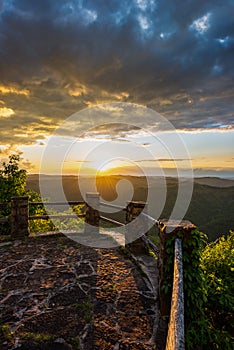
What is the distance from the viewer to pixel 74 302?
395cm

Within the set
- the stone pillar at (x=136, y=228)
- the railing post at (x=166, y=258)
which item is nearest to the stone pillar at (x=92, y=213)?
the stone pillar at (x=136, y=228)

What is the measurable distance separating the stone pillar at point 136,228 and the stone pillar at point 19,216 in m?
3.71

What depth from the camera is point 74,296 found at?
4152mm

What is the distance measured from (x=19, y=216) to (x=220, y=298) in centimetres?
632

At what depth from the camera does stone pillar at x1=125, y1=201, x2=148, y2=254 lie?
583 cm

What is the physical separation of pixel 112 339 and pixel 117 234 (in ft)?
16.7

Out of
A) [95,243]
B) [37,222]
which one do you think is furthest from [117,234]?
[37,222]

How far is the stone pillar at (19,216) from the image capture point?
748cm

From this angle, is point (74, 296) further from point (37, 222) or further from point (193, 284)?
point (37, 222)

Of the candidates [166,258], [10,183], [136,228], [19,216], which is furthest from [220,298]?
[10,183]

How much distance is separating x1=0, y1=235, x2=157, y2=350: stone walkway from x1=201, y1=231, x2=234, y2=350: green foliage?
43.9 inches

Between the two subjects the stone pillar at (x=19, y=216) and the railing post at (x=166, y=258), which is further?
the stone pillar at (x=19, y=216)

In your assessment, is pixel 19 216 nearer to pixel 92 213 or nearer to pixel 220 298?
pixel 92 213

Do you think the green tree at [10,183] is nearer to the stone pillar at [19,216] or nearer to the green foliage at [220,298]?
the stone pillar at [19,216]
